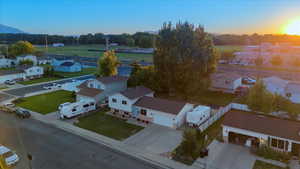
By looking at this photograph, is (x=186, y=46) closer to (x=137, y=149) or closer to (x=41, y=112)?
(x=137, y=149)

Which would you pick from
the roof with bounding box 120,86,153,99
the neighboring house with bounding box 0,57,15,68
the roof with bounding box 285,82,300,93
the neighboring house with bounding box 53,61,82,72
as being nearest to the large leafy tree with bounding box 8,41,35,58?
the neighboring house with bounding box 0,57,15,68

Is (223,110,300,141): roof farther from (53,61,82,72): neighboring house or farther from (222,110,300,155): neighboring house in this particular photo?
(53,61,82,72): neighboring house

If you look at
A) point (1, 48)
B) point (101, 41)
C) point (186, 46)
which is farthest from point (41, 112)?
point (101, 41)

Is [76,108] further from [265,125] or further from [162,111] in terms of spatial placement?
[265,125]

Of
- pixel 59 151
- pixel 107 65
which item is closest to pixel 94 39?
pixel 107 65

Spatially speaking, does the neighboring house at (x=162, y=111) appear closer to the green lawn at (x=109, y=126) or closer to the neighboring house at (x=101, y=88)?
the green lawn at (x=109, y=126)

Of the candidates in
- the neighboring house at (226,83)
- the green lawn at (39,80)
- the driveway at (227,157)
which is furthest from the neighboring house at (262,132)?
the green lawn at (39,80)
